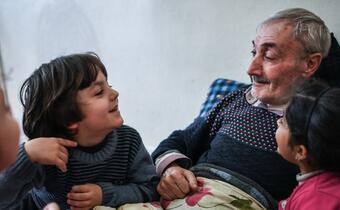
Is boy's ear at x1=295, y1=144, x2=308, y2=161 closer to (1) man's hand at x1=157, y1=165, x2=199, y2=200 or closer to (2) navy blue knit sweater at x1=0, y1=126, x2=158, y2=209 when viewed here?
(1) man's hand at x1=157, y1=165, x2=199, y2=200

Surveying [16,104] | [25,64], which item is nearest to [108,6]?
[25,64]

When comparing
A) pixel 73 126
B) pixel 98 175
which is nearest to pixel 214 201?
pixel 98 175

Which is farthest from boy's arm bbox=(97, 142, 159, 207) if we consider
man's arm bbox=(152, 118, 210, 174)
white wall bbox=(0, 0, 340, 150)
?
white wall bbox=(0, 0, 340, 150)

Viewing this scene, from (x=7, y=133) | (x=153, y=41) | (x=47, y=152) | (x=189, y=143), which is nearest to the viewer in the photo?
(x=7, y=133)

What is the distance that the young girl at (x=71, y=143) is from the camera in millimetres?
1098

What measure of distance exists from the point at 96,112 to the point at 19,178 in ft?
0.89

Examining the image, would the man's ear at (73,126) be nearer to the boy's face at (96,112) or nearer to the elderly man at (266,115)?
the boy's face at (96,112)

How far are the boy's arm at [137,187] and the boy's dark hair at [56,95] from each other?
0.67 ft

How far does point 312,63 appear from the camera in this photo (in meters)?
1.33

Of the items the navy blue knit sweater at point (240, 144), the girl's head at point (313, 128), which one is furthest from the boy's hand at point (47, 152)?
the girl's head at point (313, 128)

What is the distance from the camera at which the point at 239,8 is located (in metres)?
1.86

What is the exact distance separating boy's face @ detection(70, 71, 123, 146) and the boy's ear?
49 cm

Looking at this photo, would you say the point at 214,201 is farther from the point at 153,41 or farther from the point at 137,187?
the point at 153,41

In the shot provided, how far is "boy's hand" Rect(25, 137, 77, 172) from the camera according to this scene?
1.06 m
